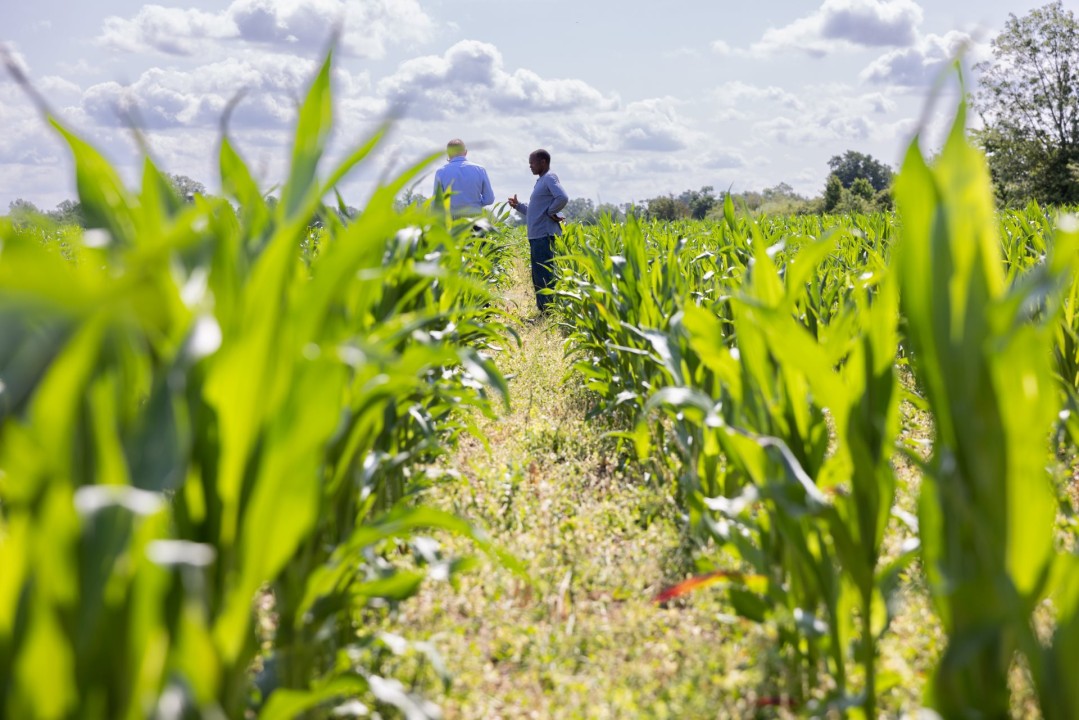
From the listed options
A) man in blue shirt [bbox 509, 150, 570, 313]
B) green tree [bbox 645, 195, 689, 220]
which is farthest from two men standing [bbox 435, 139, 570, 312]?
green tree [bbox 645, 195, 689, 220]

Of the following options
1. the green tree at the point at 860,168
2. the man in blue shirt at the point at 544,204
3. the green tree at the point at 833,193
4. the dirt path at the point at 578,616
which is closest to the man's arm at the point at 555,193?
the man in blue shirt at the point at 544,204

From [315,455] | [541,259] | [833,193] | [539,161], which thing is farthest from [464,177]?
[833,193]

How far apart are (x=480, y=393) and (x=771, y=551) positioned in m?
2.58

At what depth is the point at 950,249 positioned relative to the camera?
1.45 m

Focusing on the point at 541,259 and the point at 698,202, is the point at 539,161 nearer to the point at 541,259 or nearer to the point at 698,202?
the point at 541,259

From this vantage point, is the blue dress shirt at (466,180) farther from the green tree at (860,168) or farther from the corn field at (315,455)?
the green tree at (860,168)

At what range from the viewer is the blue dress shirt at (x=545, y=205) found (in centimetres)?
1030

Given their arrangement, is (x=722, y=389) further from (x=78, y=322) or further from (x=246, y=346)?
(x=78, y=322)

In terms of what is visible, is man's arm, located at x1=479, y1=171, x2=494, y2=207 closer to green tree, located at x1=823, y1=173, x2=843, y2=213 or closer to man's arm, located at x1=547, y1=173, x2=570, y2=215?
man's arm, located at x1=547, y1=173, x2=570, y2=215

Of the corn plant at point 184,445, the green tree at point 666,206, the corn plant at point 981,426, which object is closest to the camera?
the corn plant at point 184,445

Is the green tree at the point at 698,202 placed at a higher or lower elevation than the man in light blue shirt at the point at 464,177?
higher

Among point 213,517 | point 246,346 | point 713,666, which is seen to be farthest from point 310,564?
point 713,666

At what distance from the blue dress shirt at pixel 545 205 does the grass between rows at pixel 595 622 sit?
6407 millimetres

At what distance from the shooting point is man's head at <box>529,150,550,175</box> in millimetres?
10297
